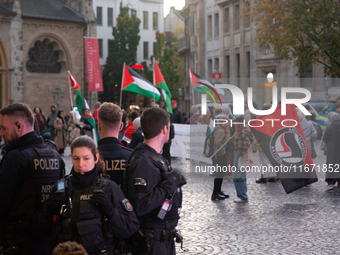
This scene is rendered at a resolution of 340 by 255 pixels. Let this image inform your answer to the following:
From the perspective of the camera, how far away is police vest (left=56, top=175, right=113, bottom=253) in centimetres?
356

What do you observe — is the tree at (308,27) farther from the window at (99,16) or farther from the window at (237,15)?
the window at (99,16)

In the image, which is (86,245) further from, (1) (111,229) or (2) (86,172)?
(2) (86,172)

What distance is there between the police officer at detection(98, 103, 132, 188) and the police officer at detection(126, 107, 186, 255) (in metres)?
0.57

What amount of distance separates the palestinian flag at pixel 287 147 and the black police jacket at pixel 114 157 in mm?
6850

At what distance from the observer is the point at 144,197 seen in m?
3.80

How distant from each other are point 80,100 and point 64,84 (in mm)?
25796

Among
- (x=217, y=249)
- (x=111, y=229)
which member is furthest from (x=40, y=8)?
(x=111, y=229)

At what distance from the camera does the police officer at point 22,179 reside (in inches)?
159

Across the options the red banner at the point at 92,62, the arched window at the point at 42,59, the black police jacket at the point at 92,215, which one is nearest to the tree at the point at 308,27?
the red banner at the point at 92,62

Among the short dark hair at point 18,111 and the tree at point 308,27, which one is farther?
the tree at point 308,27

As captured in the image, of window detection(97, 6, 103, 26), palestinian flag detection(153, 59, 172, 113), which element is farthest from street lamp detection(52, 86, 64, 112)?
window detection(97, 6, 103, 26)

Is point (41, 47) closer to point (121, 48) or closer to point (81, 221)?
point (121, 48)

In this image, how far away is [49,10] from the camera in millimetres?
43531

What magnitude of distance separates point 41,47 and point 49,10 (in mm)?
3088
